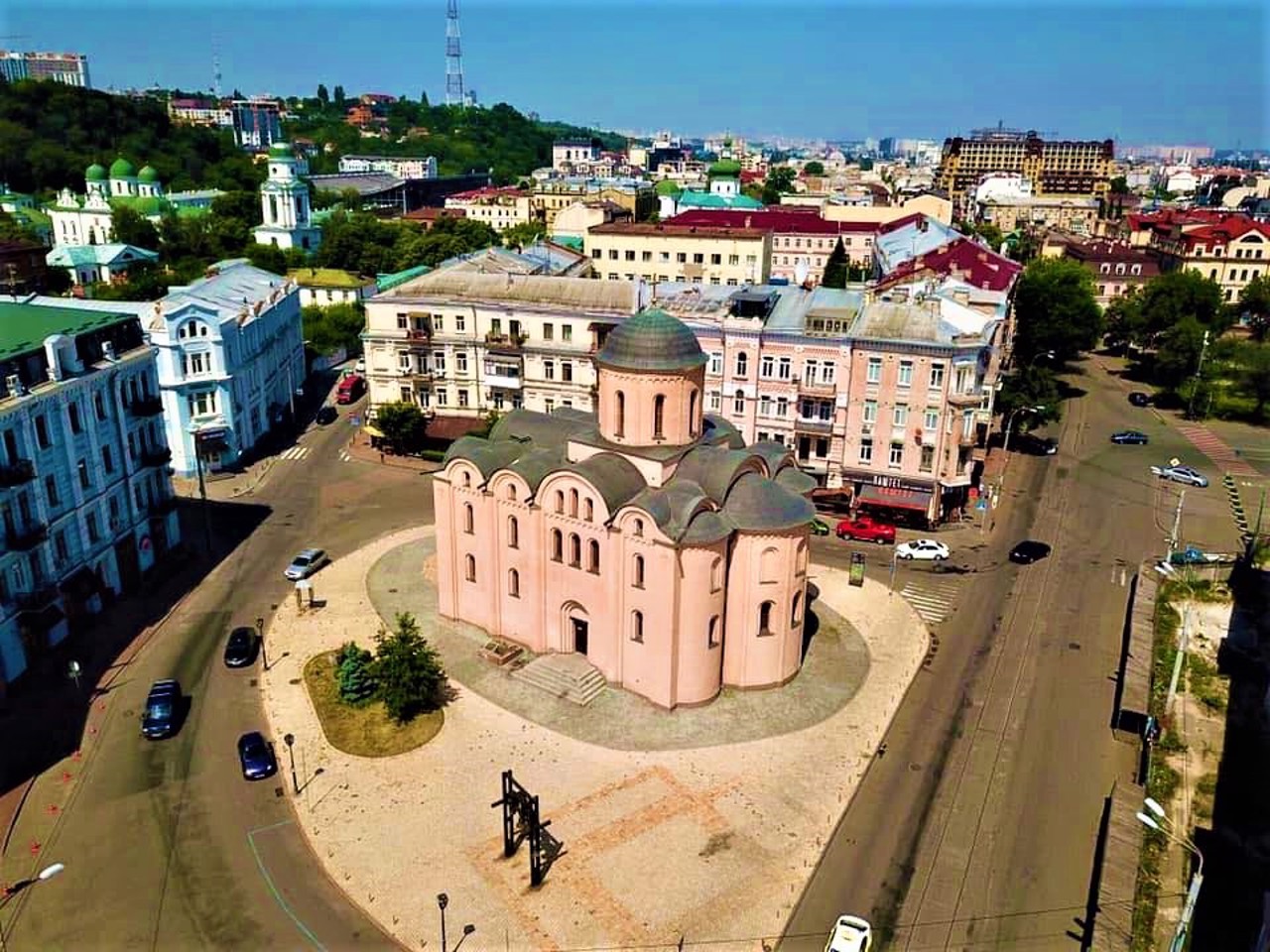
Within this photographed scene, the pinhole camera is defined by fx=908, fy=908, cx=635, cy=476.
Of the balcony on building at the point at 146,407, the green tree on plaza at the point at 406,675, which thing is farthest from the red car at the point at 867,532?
the balcony on building at the point at 146,407

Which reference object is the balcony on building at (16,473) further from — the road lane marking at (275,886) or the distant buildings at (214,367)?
the road lane marking at (275,886)

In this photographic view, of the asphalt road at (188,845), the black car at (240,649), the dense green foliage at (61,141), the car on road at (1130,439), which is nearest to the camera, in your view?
the asphalt road at (188,845)

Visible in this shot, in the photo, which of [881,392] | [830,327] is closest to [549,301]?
[830,327]

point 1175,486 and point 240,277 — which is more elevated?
point 240,277

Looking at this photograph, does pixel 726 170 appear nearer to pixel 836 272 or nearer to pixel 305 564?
pixel 836 272

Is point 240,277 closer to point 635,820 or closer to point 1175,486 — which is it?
point 635,820

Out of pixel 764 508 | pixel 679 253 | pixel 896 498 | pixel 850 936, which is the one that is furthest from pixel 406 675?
pixel 679 253
